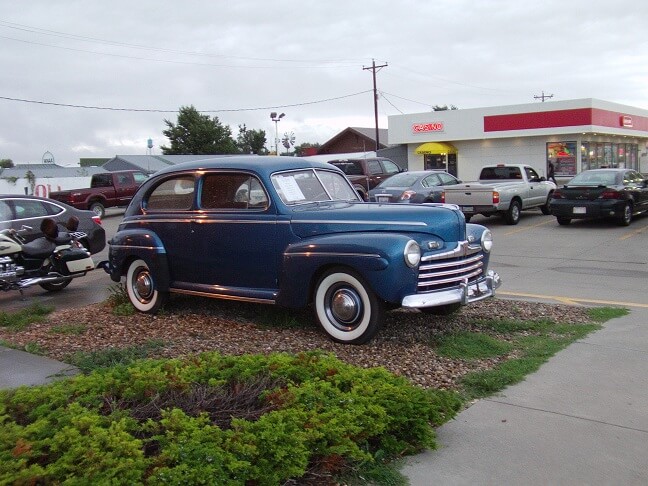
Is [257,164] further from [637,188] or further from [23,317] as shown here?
[637,188]

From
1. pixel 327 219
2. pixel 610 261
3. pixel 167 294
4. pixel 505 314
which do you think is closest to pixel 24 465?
pixel 327 219

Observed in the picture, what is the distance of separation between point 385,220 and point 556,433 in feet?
9.26

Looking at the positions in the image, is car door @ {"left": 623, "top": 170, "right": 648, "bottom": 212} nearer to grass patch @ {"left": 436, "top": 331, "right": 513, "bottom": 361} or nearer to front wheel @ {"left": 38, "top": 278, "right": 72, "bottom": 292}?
grass patch @ {"left": 436, "top": 331, "right": 513, "bottom": 361}

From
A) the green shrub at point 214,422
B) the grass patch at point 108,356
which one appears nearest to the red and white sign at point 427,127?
the grass patch at point 108,356

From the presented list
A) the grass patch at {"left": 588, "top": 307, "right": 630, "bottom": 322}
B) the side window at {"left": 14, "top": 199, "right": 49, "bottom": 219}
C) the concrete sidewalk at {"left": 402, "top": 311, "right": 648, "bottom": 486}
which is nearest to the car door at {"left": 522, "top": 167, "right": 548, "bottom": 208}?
the grass patch at {"left": 588, "top": 307, "right": 630, "bottom": 322}

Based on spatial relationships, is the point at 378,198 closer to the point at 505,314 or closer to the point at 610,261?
the point at 610,261

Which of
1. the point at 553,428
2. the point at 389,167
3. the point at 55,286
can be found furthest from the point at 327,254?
the point at 389,167

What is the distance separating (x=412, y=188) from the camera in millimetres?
18844

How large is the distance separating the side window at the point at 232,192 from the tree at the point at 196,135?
66.9 meters

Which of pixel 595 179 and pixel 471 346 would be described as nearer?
pixel 471 346

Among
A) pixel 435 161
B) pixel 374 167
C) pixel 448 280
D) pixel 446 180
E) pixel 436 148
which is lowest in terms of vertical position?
pixel 448 280

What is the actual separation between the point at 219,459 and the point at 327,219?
Result: 148 inches

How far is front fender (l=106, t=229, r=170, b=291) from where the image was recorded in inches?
317

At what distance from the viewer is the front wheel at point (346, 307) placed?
6453mm
